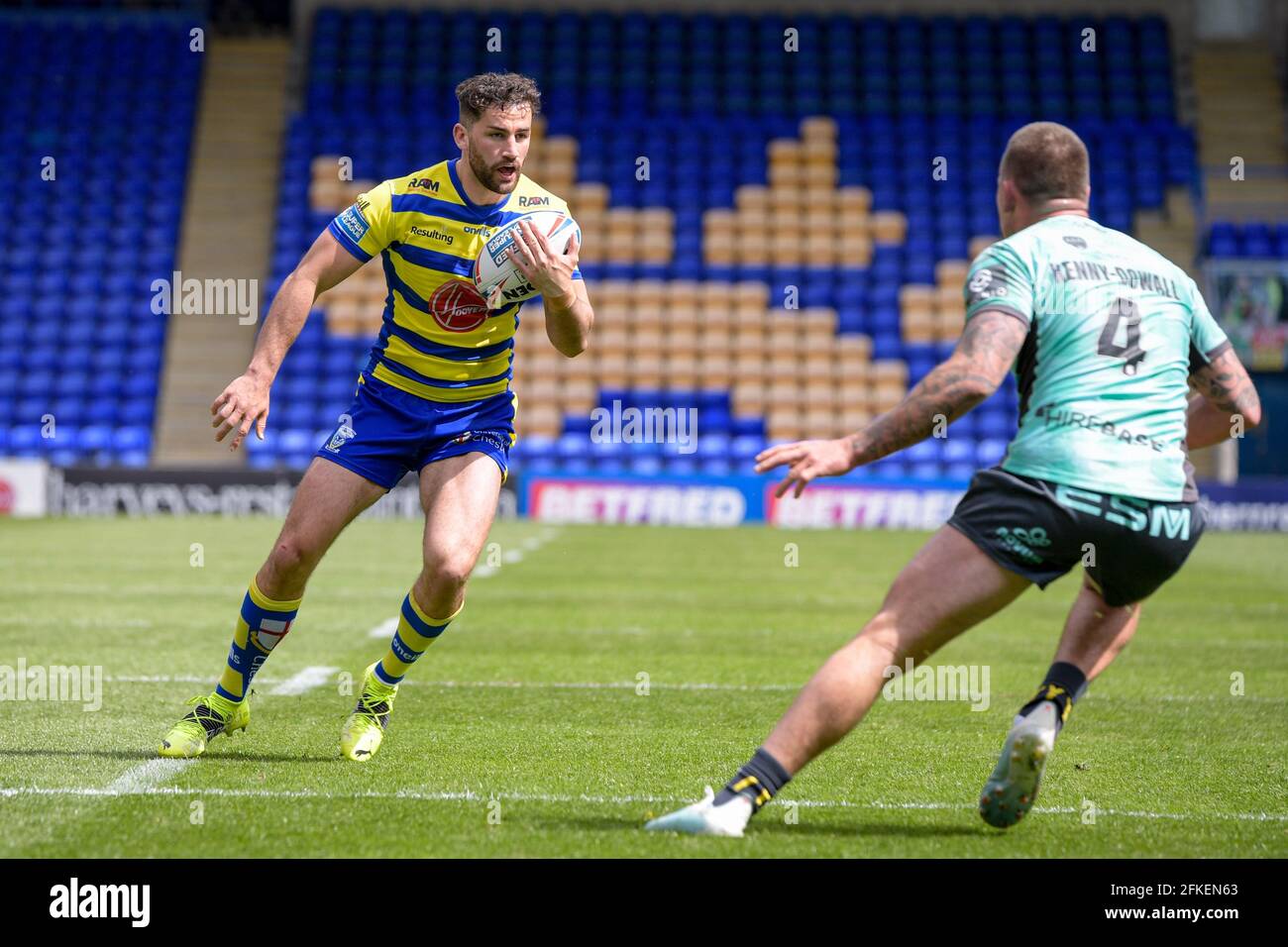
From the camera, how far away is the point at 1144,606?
12.2 m

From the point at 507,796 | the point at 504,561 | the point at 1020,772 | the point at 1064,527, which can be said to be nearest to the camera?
the point at 1064,527

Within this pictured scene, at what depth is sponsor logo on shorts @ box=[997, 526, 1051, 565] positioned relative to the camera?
4246mm

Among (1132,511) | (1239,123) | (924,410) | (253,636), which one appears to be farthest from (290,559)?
(1239,123)

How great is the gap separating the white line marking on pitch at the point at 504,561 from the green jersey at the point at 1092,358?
5.22m

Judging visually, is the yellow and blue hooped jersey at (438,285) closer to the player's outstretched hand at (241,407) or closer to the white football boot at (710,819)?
Answer: the player's outstretched hand at (241,407)

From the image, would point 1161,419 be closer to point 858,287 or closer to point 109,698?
point 109,698

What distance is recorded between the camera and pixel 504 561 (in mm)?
15227

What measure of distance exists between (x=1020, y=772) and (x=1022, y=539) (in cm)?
75

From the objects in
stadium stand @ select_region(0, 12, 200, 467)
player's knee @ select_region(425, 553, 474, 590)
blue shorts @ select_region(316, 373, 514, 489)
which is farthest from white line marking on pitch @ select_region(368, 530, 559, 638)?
stadium stand @ select_region(0, 12, 200, 467)

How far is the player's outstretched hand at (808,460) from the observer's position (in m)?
4.05

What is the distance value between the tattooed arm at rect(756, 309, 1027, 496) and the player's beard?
2174 millimetres

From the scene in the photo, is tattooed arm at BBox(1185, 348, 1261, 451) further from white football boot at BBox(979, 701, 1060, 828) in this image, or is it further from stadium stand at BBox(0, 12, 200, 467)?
stadium stand at BBox(0, 12, 200, 467)

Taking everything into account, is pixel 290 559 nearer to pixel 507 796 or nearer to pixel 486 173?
pixel 507 796
